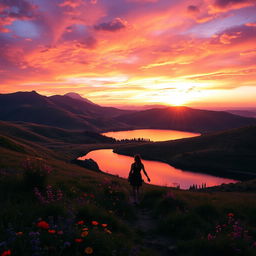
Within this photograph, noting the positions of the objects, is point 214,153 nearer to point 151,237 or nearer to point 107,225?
point 151,237

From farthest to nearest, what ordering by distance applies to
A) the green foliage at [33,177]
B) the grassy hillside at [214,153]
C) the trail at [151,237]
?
1. the grassy hillside at [214,153]
2. the green foliage at [33,177]
3. the trail at [151,237]

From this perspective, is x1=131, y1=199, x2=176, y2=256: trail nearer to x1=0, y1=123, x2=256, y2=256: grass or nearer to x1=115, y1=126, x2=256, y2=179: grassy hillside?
x1=0, y1=123, x2=256, y2=256: grass

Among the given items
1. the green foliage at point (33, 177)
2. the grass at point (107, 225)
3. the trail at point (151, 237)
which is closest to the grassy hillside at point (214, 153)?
the grass at point (107, 225)

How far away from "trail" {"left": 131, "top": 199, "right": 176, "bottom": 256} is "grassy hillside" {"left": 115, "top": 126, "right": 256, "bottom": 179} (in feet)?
271

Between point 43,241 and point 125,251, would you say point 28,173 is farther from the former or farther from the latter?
point 125,251

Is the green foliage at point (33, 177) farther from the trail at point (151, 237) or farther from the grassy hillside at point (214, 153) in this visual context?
the grassy hillside at point (214, 153)

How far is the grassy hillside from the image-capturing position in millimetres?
96125

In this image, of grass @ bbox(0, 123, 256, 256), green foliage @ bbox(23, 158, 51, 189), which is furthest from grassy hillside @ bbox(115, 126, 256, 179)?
green foliage @ bbox(23, 158, 51, 189)

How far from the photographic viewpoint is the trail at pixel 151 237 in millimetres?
7812

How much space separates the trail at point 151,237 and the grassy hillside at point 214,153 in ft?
271

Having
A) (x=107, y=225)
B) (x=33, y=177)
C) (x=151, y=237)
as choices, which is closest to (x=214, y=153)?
(x=151, y=237)

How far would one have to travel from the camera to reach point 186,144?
448 feet

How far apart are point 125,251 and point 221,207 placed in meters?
7.76

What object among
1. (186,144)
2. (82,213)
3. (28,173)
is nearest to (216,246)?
(82,213)
